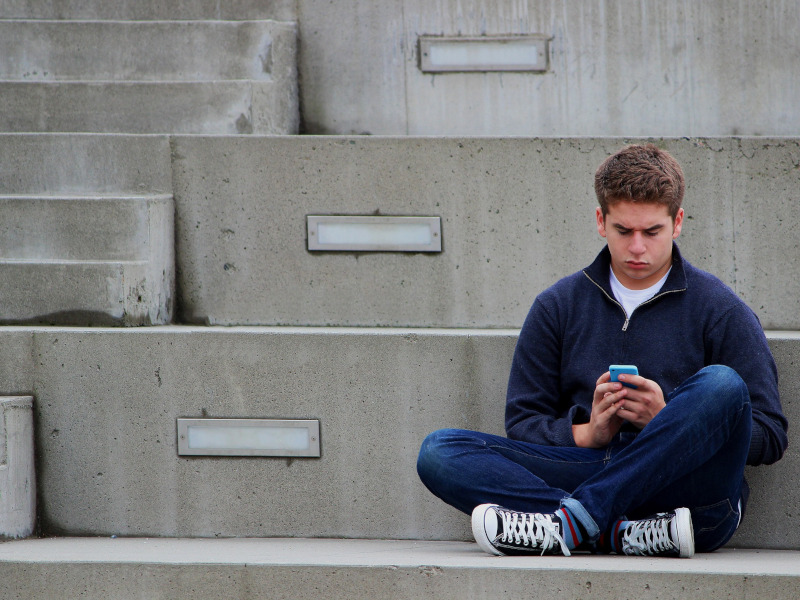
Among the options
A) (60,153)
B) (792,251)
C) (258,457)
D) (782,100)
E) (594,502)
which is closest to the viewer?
(594,502)

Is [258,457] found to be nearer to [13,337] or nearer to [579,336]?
[13,337]

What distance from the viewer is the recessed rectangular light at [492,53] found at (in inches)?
152

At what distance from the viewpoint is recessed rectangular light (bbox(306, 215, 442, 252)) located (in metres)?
3.16

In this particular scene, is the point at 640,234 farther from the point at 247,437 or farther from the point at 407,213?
the point at 247,437

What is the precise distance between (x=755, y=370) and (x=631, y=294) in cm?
37

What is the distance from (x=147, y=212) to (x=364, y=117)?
1.22 meters

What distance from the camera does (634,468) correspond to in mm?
2270

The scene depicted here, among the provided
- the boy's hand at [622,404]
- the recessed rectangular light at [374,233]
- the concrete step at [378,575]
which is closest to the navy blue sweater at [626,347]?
the boy's hand at [622,404]

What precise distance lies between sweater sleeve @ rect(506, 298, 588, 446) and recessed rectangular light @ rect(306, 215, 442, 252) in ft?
1.96

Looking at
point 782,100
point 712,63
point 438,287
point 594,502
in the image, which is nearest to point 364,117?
point 438,287

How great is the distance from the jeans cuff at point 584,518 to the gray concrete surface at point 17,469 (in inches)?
61.4

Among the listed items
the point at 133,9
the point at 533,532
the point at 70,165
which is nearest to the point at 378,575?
the point at 533,532

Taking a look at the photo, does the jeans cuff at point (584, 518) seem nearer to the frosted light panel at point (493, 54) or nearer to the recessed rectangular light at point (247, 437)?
the recessed rectangular light at point (247, 437)

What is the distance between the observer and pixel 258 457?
284 cm
